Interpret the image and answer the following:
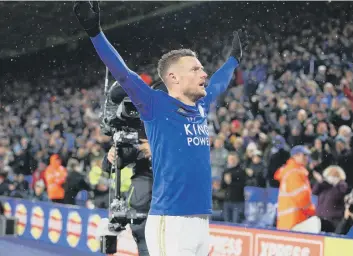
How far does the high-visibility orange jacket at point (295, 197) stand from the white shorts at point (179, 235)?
464cm

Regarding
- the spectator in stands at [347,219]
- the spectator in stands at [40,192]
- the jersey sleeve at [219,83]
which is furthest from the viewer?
the spectator in stands at [40,192]

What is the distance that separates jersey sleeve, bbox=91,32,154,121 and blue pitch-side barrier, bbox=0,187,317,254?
17.7 ft

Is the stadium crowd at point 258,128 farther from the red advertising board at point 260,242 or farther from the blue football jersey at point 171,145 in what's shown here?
the blue football jersey at point 171,145

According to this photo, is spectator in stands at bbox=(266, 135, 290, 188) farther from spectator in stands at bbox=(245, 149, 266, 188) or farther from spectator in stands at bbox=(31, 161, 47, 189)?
spectator in stands at bbox=(31, 161, 47, 189)

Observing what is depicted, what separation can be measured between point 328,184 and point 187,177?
500cm

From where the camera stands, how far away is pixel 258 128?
1110 cm

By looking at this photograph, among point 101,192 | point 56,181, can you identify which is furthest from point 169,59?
point 56,181

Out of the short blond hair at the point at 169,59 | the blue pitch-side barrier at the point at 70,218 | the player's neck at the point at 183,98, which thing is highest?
the short blond hair at the point at 169,59

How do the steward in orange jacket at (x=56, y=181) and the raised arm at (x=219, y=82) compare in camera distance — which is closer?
the raised arm at (x=219, y=82)

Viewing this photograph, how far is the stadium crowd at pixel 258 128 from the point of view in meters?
9.72

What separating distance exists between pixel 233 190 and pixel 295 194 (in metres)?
1.51

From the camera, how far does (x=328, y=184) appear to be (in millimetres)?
8484

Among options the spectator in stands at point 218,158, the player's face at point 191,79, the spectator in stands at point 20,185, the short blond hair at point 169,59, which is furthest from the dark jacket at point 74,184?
the player's face at point 191,79

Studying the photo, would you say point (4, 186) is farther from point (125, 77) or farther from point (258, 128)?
point (125, 77)
